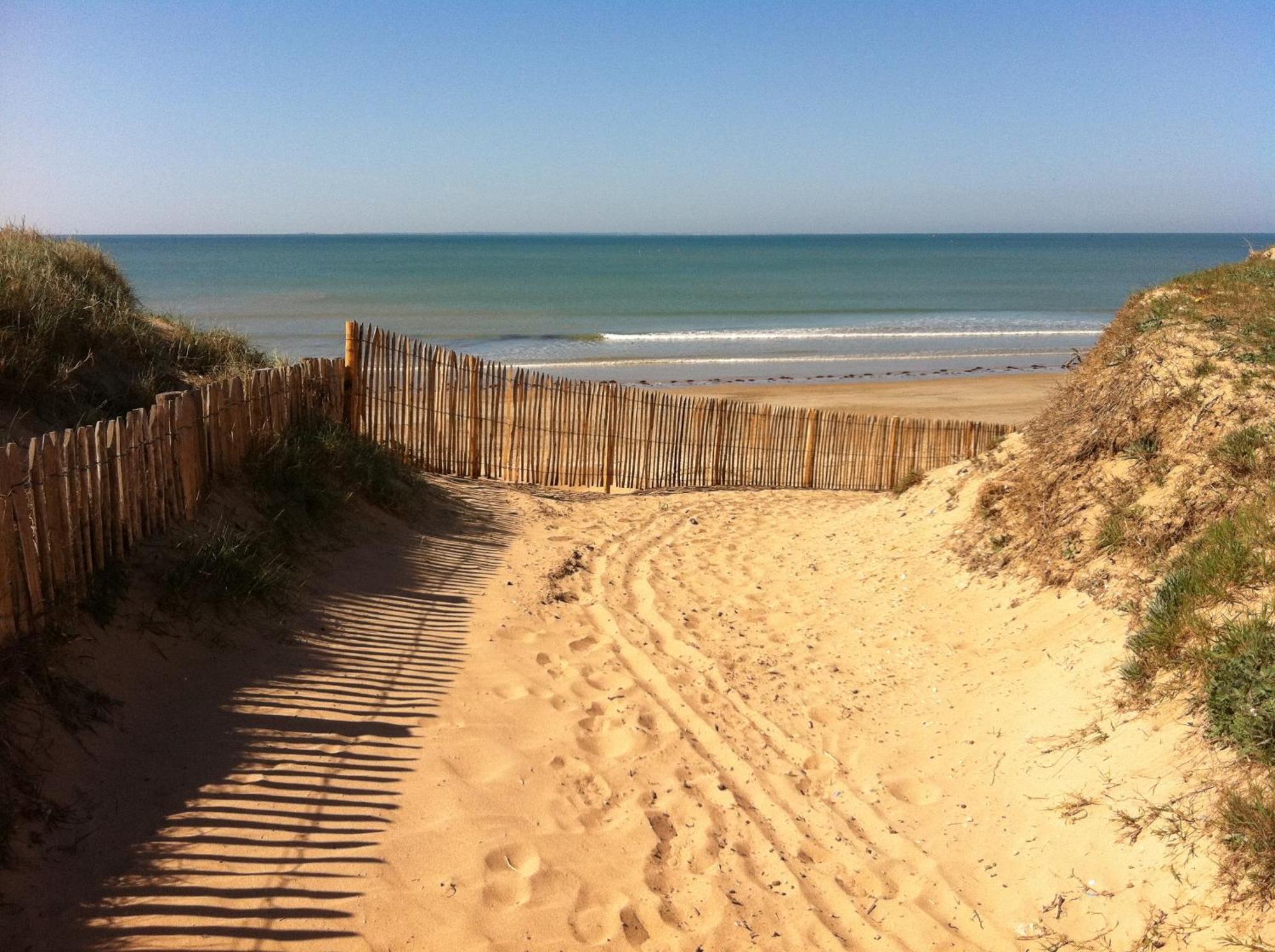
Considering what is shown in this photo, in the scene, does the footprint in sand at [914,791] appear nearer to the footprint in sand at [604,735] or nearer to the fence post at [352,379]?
the footprint in sand at [604,735]

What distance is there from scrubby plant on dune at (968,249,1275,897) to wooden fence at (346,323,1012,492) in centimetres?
248

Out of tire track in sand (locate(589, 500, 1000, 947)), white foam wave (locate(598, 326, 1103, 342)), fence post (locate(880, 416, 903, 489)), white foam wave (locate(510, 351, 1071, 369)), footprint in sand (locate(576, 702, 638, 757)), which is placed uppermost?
white foam wave (locate(598, 326, 1103, 342))

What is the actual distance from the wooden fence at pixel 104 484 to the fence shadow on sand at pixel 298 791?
0.84 meters

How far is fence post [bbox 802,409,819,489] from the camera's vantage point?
11.2 m

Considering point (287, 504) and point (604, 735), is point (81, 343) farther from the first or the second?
point (604, 735)

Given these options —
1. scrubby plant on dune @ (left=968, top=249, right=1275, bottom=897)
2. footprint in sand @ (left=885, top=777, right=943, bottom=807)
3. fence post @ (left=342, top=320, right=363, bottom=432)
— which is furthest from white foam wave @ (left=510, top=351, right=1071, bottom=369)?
footprint in sand @ (left=885, top=777, right=943, bottom=807)

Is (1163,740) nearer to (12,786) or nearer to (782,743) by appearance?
(782,743)

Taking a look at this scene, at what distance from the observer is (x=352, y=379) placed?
846 centimetres

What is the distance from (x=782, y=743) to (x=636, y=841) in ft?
3.85

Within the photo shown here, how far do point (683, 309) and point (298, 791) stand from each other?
1463 inches

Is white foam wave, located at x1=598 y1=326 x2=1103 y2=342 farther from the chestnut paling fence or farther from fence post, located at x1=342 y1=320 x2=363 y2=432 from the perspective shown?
fence post, located at x1=342 y1=320 x2=363 y2=432

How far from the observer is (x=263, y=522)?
5.80 meters

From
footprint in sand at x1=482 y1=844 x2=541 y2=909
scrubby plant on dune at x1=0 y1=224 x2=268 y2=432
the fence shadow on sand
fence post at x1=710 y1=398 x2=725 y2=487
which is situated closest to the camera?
the fence shadow on sand

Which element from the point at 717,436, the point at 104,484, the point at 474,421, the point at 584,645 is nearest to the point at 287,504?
the point at 104,484
